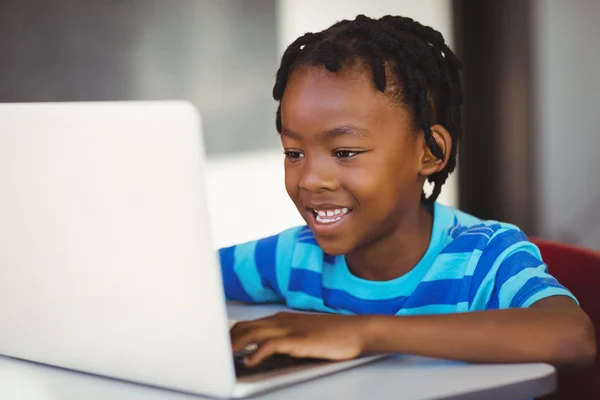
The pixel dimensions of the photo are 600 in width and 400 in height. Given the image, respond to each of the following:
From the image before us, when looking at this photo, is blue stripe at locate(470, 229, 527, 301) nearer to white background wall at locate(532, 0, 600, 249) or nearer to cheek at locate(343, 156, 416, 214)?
cheek at locate(343, 156, 416, 214)

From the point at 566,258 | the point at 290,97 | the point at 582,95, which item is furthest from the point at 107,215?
the point at 582,95

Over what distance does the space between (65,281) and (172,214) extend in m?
0.17

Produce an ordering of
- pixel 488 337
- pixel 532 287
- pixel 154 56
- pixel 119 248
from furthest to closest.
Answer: pixel 154 56 < pixel 532 287 < pixel 488 337 < pixel 119 248

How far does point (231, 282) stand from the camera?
1.26 m

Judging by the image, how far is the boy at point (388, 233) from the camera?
0.85m

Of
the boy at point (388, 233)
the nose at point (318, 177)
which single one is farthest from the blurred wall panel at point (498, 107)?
the nose at point (318, 177)

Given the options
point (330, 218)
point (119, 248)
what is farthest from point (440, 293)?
point (119, 248)

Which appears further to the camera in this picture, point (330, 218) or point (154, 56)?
point (154, 56)

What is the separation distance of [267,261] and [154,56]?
1.22 metres

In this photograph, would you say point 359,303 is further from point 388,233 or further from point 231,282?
point 231,282

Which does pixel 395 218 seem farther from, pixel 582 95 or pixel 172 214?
pixel 582 95

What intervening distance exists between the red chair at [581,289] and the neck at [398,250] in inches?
6.8

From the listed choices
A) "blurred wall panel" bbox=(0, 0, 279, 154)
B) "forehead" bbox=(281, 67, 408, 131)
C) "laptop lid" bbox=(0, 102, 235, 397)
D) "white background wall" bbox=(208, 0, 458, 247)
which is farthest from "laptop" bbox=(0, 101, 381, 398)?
"white background wall" bbox=(208, 0, 458, 247)

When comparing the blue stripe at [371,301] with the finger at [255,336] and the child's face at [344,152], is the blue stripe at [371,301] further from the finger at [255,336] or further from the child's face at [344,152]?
the finger at [255,336]
